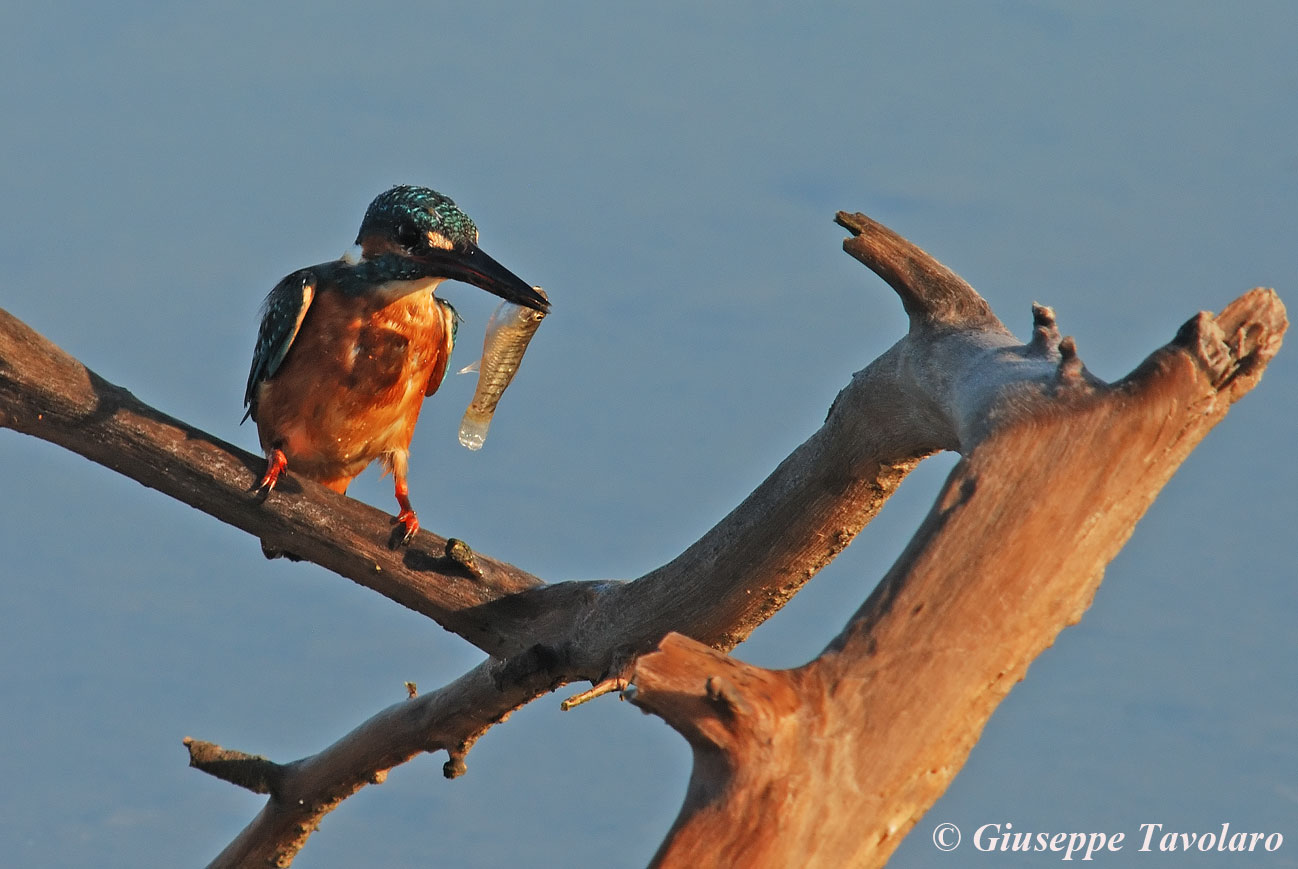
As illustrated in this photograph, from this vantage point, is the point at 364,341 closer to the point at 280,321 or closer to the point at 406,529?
the point at 280,321

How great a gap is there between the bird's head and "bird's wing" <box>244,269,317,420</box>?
0.29 meters

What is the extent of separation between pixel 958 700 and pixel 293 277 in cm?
223

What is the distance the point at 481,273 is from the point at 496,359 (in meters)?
0.34

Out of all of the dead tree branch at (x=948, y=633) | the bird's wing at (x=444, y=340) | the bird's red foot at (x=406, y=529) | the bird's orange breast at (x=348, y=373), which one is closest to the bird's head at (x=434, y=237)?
the bird's orange breast at (x=348, y=373)

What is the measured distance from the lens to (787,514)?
290 cm

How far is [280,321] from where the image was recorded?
3.67 meters

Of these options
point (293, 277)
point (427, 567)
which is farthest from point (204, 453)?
point (293, 277)

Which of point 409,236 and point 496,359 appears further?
point 496,359

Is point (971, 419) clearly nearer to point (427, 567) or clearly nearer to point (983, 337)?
point (983, 337)

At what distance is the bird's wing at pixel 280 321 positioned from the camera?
11.9 ft

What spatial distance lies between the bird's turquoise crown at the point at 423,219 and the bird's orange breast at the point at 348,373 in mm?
156

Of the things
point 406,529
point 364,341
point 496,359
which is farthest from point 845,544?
point 364,341

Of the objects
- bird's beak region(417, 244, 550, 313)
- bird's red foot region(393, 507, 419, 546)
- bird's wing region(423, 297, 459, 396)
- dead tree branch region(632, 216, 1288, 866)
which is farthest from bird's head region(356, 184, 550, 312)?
dead tree branch region(632, 216, 1288, 866)

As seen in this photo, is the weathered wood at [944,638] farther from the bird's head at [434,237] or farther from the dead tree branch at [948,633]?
the bird's head at [434,237]
